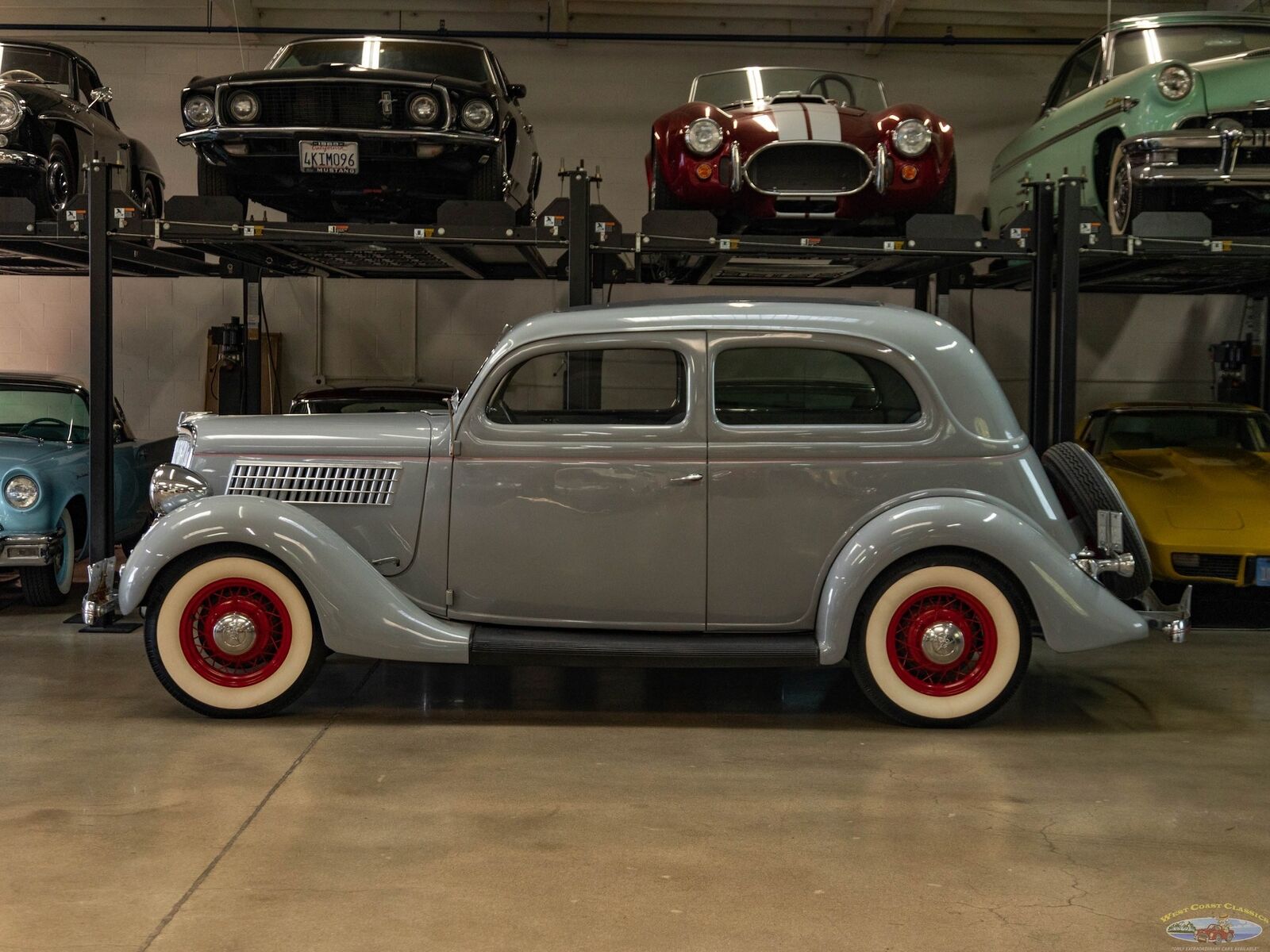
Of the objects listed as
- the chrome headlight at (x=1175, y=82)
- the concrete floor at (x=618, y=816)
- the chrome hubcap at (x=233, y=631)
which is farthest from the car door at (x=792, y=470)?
the chrome headlight at (x=1175, y=82)

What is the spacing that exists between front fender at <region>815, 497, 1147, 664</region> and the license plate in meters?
3.94

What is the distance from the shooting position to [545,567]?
4.73m

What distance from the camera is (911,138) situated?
679cm

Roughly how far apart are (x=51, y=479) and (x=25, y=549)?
0.44 metres

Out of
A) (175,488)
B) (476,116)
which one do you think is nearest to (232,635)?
(175,488)

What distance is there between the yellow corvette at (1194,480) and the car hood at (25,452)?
647 cm

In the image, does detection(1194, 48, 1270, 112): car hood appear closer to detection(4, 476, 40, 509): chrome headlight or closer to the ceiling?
the ceiling

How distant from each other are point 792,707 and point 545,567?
1.31m

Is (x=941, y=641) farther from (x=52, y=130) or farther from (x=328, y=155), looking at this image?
(x=52, y=130)

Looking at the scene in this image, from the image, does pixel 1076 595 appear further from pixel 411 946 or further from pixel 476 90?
pixel 476 90

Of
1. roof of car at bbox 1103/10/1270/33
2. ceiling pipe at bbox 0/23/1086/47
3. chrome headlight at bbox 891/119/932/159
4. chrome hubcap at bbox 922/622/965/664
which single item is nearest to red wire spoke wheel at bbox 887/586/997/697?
chrome hubcap at bbox 922/622/965/664

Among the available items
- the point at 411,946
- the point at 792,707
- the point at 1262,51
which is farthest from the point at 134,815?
the point at 1262,51

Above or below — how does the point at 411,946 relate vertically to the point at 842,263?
below

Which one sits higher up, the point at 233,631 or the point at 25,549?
the point at 25,549
